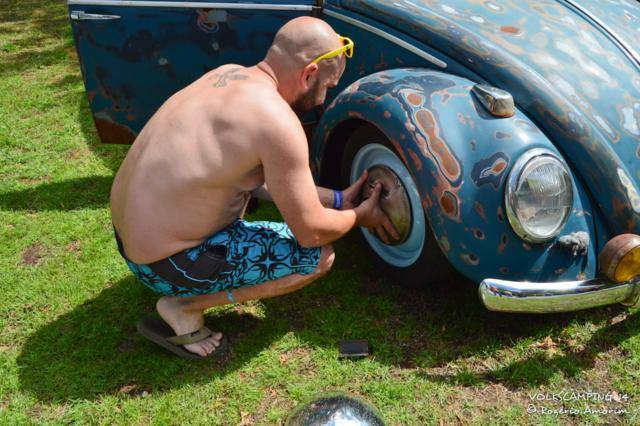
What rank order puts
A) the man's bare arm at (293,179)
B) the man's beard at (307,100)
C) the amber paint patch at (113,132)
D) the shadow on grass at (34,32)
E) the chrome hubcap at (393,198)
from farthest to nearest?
1. the shadow on grass at (34,32)
2. the amber paint patch at (113,132)
3. the chrome hubcap at (393,198)
4. the man's beard at (307,100)
5. the man's bare arm at (293,179)

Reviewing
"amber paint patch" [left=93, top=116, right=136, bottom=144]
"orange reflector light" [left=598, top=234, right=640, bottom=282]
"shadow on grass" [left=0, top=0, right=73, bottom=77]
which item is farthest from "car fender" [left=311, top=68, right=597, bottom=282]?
"shadow on grass" [left=0, top=0, right=73, bottom=77]

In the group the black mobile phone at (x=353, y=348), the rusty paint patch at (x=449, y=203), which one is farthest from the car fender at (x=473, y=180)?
the black mobile phone at (x=353, y=348)

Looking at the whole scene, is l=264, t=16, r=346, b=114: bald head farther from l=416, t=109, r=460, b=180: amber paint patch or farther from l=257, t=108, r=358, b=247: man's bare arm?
l=416, t=109, r=460, b=180: amber paint patch

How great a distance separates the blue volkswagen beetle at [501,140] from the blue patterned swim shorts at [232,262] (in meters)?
0.49

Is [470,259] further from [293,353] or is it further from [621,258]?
[293,353]

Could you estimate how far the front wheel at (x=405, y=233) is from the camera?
2637mm

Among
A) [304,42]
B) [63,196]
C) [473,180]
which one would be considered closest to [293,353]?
[473,180]

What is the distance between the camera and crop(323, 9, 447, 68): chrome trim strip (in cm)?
271

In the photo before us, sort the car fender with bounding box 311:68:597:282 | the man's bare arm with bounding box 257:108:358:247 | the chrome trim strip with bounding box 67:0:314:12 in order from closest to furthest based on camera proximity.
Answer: the man's bare arm with bounding box 257:108:358:247, the car fender with bounding box 311:68:597:282, the chrome trim strip with bounding box 67:0:314:12

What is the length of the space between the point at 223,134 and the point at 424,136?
756 mm

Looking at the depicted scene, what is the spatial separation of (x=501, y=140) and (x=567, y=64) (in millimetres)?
567

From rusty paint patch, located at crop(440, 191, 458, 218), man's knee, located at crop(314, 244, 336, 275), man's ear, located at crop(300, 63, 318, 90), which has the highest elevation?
man's ear, located at crop(300, 63, 318, 90)

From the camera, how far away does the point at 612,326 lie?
2680 millimetres

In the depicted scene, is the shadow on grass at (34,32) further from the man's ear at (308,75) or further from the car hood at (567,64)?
the man's ear at (308,75)
